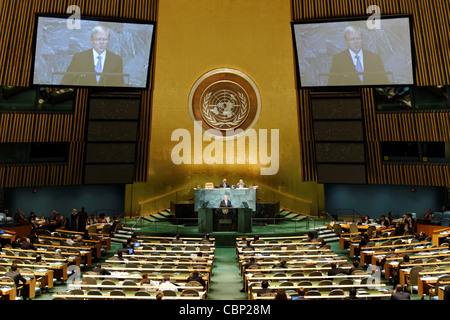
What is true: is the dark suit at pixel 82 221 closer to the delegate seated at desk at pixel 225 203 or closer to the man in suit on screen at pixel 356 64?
the delegate seated at desk at pixel 225 203

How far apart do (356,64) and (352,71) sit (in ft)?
1.05

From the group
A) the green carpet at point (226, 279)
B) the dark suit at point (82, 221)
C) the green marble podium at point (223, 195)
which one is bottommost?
the green carpet at point (226, 279)

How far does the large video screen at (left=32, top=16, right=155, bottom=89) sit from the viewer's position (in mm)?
18719

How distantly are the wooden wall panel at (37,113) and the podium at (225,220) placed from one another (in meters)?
5.72

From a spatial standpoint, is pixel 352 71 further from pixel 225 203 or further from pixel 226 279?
pixel 226 279

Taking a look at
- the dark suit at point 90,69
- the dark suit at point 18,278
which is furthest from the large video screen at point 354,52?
the dark suit at point 18,278

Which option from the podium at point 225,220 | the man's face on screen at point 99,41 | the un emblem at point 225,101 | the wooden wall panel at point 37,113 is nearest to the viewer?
the podium at point 225,220

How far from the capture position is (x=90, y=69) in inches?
752

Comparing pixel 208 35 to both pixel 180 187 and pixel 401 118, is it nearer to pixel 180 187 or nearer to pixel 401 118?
pixel 180 187

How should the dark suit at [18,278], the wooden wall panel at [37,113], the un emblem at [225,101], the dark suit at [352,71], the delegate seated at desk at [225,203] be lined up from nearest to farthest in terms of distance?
the dark suit at [18,278], the delegate seated at desk at [225,203], the wooden wall panel at [37,113], the dark suit at [352,71], the un emblem at [225,101]

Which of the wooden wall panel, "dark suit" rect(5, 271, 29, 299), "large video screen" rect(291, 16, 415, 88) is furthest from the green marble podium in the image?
"dark suit" rect(5, 271, 29, 299)

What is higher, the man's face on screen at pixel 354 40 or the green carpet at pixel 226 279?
the man's face on screen at pixel 354 40

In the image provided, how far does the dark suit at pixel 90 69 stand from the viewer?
19.0m

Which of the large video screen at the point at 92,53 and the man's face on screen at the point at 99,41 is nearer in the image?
the large video screen at the point at 92,53
